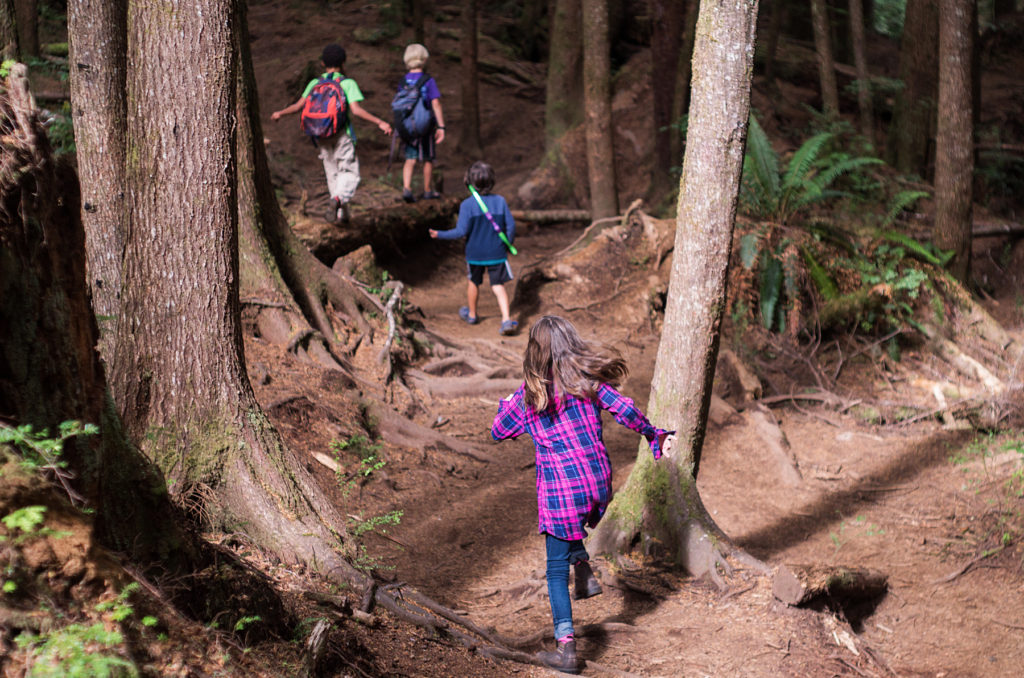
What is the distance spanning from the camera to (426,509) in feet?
20.5

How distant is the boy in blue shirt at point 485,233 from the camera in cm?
928

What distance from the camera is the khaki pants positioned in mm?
9742

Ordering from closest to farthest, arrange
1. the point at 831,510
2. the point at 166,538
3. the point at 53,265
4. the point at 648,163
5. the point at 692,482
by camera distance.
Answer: the point at 53,265
the point at 166,538
the point at 692,482
the point at 831,510
the point at 648,163

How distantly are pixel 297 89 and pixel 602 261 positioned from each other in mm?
Result: 10341

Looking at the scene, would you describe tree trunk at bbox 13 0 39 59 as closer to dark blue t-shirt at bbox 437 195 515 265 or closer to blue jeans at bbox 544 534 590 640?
dark blue t-shirt at bbox 437 195 515 265

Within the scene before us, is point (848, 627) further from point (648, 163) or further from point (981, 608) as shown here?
point (648, 163)

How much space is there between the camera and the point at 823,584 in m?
4.88

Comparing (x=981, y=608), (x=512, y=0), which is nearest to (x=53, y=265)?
(x=981, y=608)

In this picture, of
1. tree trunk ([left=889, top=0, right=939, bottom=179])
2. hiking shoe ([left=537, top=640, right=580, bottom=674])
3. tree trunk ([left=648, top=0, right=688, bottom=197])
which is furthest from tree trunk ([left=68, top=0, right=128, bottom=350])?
tree trunk ([left=889, top=0, right=939, bottom=179])

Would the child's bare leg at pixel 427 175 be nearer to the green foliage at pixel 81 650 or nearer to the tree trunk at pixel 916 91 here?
the tree trunk at pixel 916 91

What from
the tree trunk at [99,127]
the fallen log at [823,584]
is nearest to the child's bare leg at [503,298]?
the tree trunk at [99,127]

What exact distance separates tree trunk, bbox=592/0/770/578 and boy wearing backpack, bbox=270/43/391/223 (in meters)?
5.48

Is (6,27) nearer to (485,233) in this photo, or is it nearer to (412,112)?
(412,112)

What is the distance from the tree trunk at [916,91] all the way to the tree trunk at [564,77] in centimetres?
588
